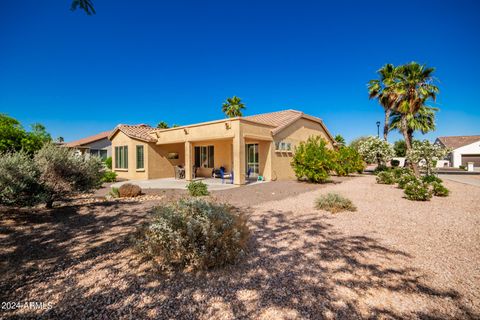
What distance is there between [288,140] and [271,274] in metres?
14.9

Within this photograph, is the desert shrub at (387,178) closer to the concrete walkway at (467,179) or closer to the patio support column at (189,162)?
the concrete walkway at (467,179)

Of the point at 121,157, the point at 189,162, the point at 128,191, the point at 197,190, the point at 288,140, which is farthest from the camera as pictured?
the point at 121,157

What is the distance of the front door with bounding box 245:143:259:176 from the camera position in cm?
1734

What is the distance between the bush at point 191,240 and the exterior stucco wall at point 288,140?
12.3 m

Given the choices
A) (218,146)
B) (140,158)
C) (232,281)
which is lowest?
(232,281)

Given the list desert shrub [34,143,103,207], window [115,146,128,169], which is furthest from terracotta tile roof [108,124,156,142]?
desert shrub [34,143,103,207]

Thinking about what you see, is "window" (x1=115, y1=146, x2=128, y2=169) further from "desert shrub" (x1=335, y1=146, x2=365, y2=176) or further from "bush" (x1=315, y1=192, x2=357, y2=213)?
"desert shrub" (x1=335, y1=146, x2=365, y2=176)

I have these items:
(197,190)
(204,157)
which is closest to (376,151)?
(204,157)

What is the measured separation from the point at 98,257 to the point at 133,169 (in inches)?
594

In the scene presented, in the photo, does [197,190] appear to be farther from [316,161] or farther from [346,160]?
[346,160]

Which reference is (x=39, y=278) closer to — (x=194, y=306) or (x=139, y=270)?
(x=139, y=270)

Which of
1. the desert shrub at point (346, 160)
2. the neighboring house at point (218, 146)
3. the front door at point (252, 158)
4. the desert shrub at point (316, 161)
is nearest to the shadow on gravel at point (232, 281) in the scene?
the neighboring house at point (218, 146)

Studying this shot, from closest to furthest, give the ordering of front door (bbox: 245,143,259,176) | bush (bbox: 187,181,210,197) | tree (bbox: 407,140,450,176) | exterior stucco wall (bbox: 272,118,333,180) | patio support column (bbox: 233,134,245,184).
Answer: bush (bbox: 187,181,210,197), tree (bbox: 407,140,450,176), patio support column (bbox: 233,134,245,184), exterior stucco wall (bbox: 272,118,333,180), front door (bbox: 245,143,259,176)

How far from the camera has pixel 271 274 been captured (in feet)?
11.3
